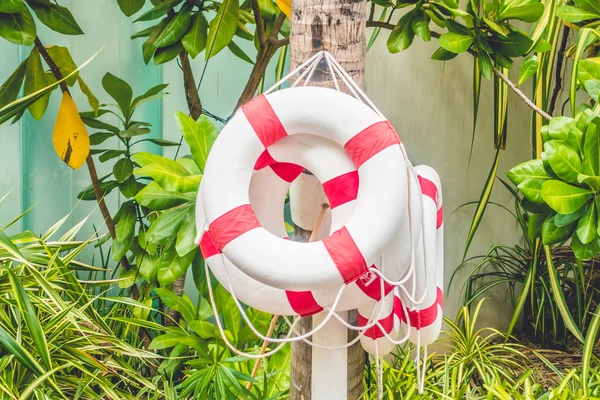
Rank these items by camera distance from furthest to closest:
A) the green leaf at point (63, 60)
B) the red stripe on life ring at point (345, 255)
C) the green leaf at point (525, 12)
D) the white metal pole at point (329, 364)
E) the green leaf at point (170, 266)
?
the green leaf at point (63, 60) → the green leaf at point (170, 266) → the green leaf at point (525, 12) → the white metal pole at point (329, 364) → the red stripe on life ring at point (345, 255)

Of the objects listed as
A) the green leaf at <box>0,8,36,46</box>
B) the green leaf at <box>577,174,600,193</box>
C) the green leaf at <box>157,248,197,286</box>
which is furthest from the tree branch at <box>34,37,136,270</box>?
the green leaf at <box>577,174,600,193</box>

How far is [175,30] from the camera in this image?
146 centimetres

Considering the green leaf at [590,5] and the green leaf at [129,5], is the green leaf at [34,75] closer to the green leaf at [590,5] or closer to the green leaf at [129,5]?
the green leaf at [129,5]

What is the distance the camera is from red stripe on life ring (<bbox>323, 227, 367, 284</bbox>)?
0.80 m

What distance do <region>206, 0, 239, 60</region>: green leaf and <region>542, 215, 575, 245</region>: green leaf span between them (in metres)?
0.84

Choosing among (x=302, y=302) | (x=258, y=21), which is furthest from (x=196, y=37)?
(x=302, y=302)

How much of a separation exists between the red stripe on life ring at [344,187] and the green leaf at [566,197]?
20.0 inches

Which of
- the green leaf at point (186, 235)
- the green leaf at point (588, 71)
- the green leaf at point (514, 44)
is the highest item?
the green leaf at point (514, 44)

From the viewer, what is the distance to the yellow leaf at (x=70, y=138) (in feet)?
5.18

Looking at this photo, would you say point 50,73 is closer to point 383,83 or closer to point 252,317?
point 252,317

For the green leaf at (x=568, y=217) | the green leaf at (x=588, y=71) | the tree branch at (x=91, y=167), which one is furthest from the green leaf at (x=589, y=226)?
the tree branch at (x=91, y=167)

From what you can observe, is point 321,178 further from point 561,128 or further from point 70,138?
point 70,138

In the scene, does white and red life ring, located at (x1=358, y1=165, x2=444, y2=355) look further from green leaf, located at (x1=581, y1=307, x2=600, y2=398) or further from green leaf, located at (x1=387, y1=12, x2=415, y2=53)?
green leaf, located at (x1=581, y1=307, x2=600, y2=398)

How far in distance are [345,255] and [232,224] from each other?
0.17 metres
